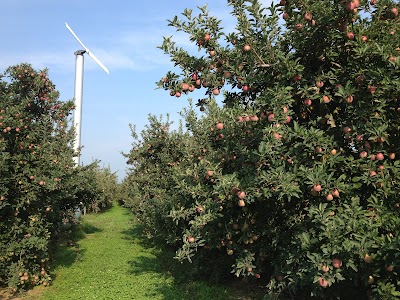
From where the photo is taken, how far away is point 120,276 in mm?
→ 9672

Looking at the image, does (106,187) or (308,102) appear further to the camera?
(106,187)

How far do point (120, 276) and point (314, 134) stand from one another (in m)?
7.71

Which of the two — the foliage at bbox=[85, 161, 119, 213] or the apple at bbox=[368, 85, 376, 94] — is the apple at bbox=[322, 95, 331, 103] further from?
the foliage at bbox=[85, 161, 119, 213]

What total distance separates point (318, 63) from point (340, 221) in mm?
1958

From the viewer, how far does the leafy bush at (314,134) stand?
354 centimetres

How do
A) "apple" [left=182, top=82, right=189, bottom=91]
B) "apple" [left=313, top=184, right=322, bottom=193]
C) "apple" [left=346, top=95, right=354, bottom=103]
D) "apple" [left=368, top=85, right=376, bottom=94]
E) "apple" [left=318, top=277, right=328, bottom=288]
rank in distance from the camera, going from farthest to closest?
"apple" [left=182, top=82, right=189, bottom=91] < "apple" [left=346, top=95, right=354, bottom=103] < "apple" [left=368, top=85, right=376, bottom=94] < "apple" [left=313, top=184, right=322, bottom=193] < "apple" [left=318, top=277, right=328, bottom=288]

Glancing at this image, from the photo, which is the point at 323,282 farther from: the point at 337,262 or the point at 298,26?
the point at 298,26

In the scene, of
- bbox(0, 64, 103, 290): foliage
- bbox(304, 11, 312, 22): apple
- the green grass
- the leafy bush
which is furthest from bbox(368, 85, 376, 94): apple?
bbox(0, 64, 103, 290): foliage

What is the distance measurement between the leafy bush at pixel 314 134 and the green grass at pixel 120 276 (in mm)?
3863

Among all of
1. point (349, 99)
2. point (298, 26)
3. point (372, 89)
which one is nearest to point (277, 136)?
point (349, 99)

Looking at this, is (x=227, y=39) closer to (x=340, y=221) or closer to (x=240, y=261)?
(x=340, y=221)

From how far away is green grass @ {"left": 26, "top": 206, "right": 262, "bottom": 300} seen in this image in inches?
318

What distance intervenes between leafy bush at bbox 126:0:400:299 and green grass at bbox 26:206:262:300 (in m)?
3.86

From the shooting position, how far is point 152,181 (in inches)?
533
